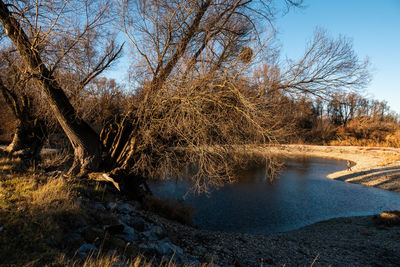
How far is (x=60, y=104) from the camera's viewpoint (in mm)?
6098

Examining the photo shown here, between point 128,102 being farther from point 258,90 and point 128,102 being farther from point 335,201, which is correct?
point 335,201

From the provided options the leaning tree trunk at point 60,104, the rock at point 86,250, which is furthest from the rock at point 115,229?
the leaning tree trunk at point 60,104

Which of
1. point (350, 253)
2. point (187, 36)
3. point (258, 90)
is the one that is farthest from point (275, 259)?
point (187, 36)

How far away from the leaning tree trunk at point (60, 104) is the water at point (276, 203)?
4049 mm

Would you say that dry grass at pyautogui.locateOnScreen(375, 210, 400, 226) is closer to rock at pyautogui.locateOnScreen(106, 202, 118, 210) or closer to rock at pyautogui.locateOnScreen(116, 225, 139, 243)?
rock at pyautogui.locateOnScreen(116, 225, 139, 243)

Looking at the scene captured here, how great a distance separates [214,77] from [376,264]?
5.70 m

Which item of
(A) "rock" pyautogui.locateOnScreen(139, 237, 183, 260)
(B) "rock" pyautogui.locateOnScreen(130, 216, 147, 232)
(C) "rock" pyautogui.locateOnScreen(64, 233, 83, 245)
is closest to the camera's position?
(C) "rock" pyautogui.locateOnScreen(64, 233, 83, 245)

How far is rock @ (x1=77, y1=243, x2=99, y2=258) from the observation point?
3.28m

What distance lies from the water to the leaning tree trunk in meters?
4.05

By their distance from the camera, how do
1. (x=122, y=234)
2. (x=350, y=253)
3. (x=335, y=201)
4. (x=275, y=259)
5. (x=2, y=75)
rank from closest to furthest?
(x=122, y=234), (x=275, y=259), (x=350, y=253), (x=2, y=75), (x=335, y=201)

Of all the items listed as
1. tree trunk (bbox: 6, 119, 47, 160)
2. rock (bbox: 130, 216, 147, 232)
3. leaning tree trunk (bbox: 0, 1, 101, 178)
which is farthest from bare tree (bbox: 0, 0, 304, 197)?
tree trunk (bbox: 6, 119, 47, 160)

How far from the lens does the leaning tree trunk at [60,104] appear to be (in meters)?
5.46

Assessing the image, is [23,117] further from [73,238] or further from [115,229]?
[73,238]

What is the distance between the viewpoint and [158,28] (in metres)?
6.63
